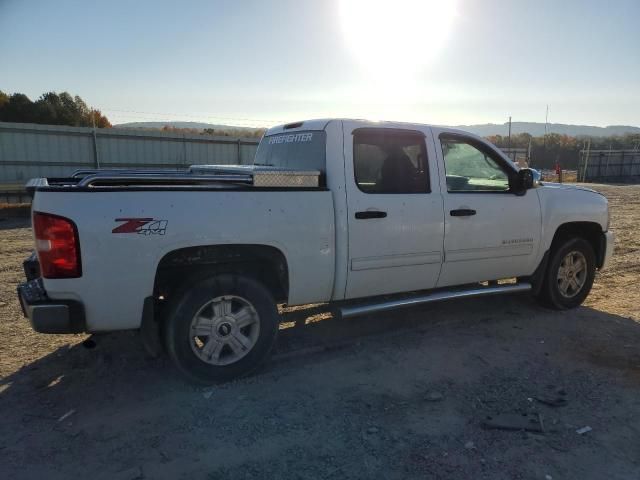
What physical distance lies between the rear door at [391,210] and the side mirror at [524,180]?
1049 millimetres

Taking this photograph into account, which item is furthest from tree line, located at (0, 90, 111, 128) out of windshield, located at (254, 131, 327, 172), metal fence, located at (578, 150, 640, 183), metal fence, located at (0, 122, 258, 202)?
metal fence, located at (578, 150, 640, 183)

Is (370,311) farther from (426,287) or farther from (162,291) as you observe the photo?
(162,291)

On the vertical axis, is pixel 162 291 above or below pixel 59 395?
above

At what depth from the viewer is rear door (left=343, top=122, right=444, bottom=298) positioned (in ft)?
13.8

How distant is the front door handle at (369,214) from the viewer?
416 cm

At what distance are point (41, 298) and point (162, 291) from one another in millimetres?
820

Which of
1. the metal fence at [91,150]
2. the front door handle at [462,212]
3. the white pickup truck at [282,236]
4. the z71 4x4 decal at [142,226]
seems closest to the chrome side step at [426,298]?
the white pickup truck at [282,236]

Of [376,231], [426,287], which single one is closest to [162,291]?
[376,231]

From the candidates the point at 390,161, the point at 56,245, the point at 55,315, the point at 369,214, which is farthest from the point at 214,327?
the point at 390,161

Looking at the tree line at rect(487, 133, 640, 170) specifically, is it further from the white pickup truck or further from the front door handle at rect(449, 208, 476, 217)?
the front door handle at rect(449, 208, 476, 217)

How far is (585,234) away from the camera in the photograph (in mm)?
5828

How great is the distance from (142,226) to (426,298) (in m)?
2.67

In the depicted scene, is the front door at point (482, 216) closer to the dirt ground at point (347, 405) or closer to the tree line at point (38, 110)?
the dirt ground at point (347, 405)

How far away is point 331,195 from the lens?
13.3 ft
